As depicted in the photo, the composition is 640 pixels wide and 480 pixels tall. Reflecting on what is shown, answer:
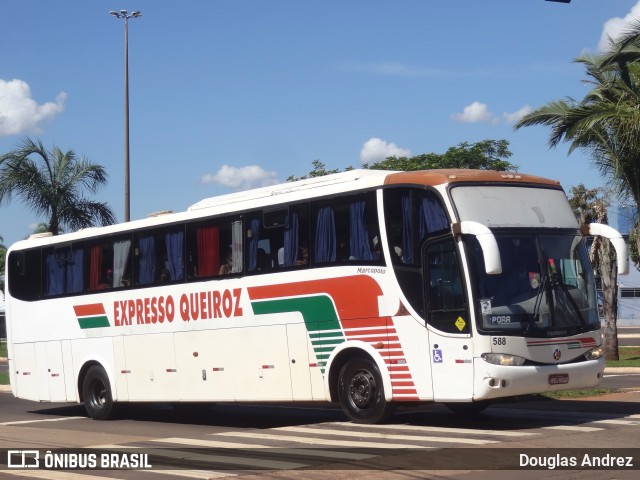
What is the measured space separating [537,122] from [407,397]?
54.3 ft

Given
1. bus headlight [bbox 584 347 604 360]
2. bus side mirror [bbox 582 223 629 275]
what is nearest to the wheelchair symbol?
bus headlight [bbox 584 347 604 360]

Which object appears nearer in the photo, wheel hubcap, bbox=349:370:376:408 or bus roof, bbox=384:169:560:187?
bus roof, bbox=384:169:560:187

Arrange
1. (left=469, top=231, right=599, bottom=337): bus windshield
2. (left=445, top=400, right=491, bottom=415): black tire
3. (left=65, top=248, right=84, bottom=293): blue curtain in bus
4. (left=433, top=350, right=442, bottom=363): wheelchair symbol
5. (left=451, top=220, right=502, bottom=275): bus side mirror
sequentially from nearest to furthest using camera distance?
1. (left=451, top=220, right=502, bottom=275): bus side mirror
2. (left=469, top=231, right=599, bottom=337): bus windshield
3. (left=433, top=350, right=442, bottom=363): wheelchair symbol
4. (left=445, top=400, right=491, bottom=415): black tire
5. (left=65, top=248, right=84, bottom=293): blue curtain in bus

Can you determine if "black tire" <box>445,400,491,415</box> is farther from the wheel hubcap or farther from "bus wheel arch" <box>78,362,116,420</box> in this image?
"bus wheel arch" <box>78,362,116,420</box>

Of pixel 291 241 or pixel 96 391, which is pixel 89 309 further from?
pixel 291 241

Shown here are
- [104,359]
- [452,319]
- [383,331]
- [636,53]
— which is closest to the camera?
[452,319]

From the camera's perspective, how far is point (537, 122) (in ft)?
98.8

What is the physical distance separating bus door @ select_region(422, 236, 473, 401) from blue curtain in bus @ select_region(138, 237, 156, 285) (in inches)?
254

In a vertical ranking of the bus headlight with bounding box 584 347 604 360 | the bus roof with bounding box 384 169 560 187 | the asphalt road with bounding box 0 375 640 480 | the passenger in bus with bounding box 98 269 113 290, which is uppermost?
the bus roof with bounding box 384 169 560 187

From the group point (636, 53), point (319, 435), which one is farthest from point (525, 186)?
point (636, 53)

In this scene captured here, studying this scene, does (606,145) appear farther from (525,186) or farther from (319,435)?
(319,435)

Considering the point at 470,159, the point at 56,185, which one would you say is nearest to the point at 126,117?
the point at 56,185

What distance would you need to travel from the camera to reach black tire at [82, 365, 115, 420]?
68.0 ft

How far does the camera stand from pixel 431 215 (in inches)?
596
